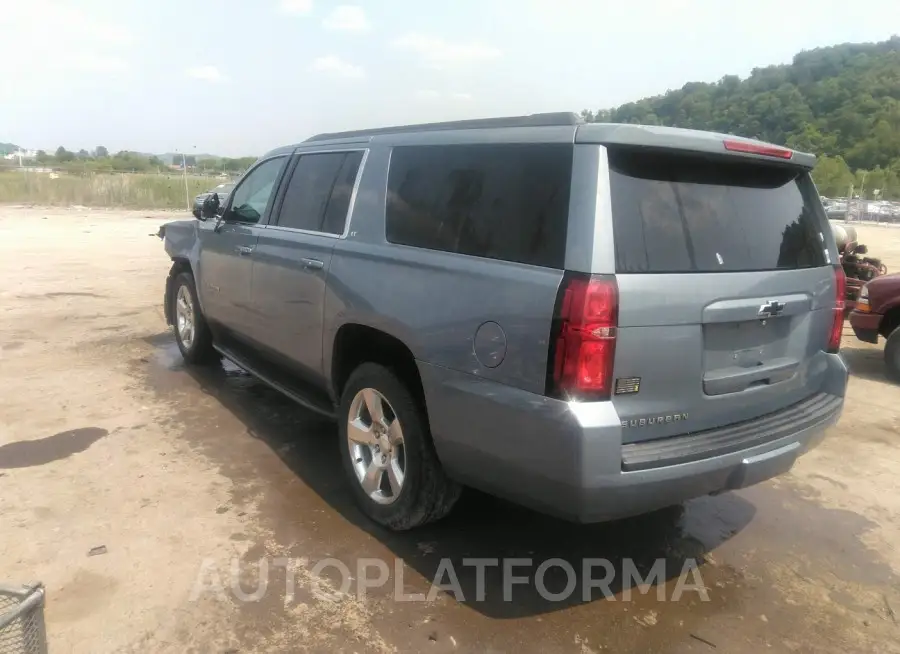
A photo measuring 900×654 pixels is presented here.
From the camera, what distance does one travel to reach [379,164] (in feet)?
12.5

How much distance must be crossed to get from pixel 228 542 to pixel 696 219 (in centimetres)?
260

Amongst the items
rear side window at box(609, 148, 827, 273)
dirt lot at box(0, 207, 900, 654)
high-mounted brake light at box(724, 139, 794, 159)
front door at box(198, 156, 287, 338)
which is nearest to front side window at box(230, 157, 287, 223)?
front door at box(198, 156, 287, 338)

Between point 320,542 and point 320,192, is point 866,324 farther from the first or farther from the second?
point 320,542

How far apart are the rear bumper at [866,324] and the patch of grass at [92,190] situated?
30.3 metres

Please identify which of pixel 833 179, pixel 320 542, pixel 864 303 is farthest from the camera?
pixel 833 179

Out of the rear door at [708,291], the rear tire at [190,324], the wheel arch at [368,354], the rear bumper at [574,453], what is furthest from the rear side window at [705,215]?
the rear tire at [190,324]

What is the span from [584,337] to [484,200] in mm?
855

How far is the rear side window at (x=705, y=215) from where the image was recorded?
2682 millimetres

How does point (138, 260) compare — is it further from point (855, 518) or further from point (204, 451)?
point (855, 518)

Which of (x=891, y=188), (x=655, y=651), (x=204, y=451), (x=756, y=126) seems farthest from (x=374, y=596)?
(x=891, y=188)

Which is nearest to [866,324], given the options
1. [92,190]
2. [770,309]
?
[770,309]

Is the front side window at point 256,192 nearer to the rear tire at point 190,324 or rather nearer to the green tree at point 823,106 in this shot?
the rear tire at point 190,324

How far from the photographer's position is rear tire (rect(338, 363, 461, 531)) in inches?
130

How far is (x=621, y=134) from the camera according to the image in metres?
2.67
